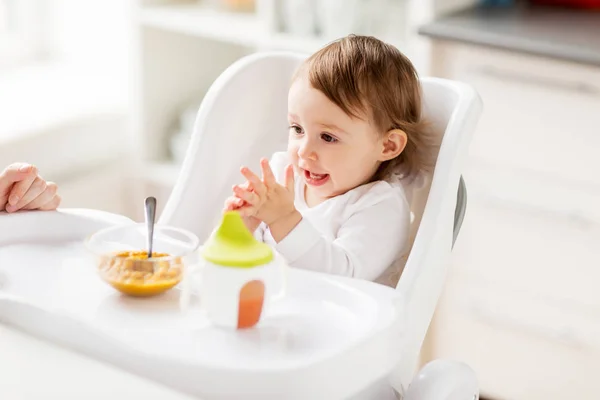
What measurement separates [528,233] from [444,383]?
3.79ft

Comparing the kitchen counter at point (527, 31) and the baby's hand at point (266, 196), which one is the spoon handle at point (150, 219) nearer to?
the baby's hand at point (266, 196)

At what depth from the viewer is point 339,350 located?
3.42 ft

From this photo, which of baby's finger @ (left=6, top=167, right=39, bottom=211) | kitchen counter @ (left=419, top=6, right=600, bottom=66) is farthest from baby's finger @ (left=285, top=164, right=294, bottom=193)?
kitchen counter @ (left=419, top=6, right=600, bottom=66)

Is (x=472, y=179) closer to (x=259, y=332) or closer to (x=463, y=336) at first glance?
(x=463, y=336)

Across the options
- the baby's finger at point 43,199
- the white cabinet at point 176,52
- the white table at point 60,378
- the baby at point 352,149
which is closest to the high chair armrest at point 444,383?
the baby at point 352,149

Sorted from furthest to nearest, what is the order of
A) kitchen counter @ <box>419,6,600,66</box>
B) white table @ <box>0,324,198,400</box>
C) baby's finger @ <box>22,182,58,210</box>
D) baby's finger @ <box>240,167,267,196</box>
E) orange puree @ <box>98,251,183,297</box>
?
kitchen counter @ <box>419,6,600,66</box>
baby's finger @ <box>22,182,58,210</box>
baby's finger @ <box>240,167,267,196</box>
orange puree @ <box>98,251,183,297</box>
white table @ <box>0,324,198,400</box>

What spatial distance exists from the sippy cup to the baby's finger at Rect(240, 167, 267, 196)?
0.20 meters

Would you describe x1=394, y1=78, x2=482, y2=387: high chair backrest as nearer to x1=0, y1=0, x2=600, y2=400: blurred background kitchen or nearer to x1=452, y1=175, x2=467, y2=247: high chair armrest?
x1=452, y1=175, x2=467, y2=247: high chair armrest

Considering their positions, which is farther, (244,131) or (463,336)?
(463,336)

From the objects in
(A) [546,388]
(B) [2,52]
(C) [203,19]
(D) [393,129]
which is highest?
(D) [393,129]

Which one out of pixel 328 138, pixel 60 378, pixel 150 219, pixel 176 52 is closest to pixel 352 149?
pixel 328 138

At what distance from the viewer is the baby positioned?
142cm

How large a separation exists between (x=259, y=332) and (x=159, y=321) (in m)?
0.11

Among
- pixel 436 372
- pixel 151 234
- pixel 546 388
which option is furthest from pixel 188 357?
pixel 546 388
